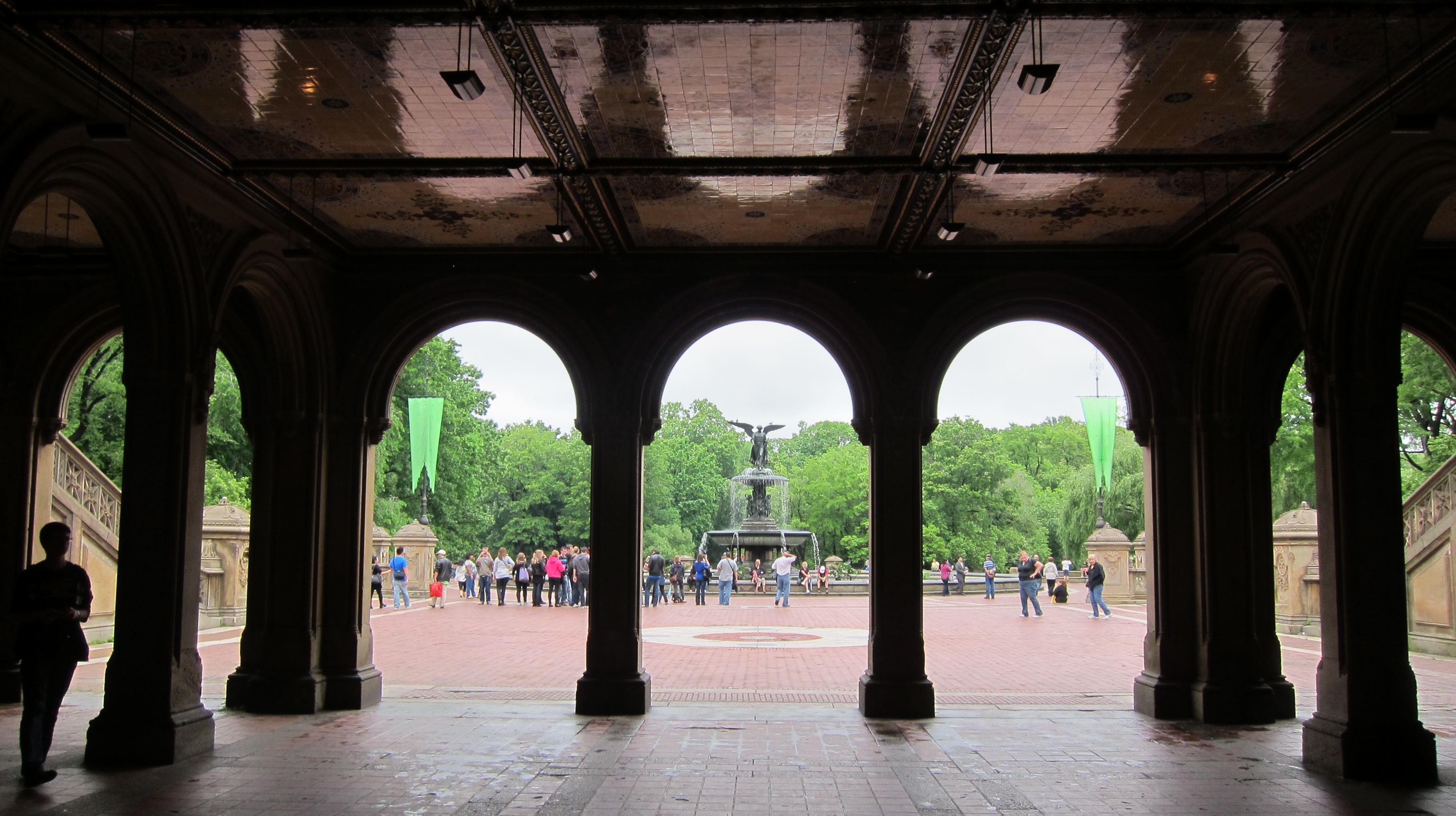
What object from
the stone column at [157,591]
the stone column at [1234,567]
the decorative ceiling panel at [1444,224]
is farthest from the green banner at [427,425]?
the decorative ceiling panel at [1444,224]

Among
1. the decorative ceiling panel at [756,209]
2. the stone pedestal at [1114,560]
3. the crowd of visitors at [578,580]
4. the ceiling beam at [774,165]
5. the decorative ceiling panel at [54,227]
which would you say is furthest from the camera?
the stone pedestal at [1114,560]

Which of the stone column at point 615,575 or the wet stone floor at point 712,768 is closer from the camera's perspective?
the wet stone floor at point 712,768

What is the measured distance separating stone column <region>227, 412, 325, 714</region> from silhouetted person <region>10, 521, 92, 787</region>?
3565 millimetres

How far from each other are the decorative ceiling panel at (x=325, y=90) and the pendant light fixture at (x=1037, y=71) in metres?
3.14

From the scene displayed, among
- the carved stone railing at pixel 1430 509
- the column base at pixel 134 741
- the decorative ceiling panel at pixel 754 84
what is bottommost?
the column base at pixel 134 741

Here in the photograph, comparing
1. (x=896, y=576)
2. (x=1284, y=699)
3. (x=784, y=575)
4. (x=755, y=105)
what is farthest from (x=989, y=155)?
(x=784, y=575)

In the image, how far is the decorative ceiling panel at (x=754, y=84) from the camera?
21.8 ft

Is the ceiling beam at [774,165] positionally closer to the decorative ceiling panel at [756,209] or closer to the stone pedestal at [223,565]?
the decorative ceiling panel at [756,209]

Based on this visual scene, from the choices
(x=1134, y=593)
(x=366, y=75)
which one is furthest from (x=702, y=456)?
(x=366, y=75)

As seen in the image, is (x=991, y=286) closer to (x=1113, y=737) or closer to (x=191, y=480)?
(x=1113, y=737)

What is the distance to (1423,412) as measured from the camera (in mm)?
27016

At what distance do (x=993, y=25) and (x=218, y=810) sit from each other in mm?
6455

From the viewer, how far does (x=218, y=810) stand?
273 inches

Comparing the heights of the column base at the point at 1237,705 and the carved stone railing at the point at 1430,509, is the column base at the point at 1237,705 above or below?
below
